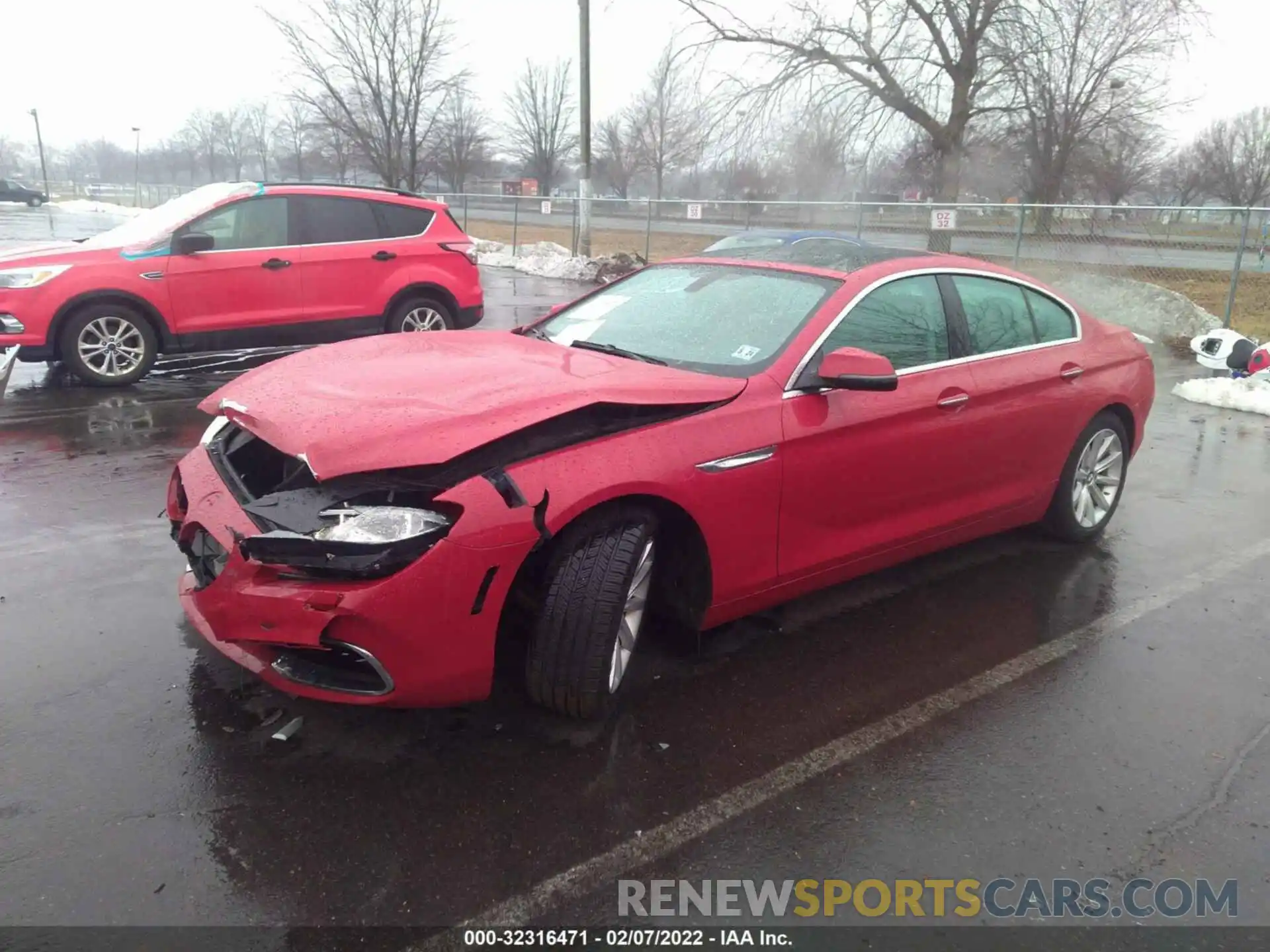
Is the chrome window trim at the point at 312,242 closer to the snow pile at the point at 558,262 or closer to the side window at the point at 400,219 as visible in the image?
the side window at the point at 400,219

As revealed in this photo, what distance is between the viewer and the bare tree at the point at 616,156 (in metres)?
55.1

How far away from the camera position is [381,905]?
239 cm

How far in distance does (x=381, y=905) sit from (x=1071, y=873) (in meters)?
1.86

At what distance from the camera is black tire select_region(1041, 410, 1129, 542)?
4.93m

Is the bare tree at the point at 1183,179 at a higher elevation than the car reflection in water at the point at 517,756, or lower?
A: higher

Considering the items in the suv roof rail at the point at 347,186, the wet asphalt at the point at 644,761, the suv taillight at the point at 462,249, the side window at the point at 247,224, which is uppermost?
the suv roof rail at the point at 347,186

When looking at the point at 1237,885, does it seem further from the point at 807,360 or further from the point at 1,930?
the point at 1,930

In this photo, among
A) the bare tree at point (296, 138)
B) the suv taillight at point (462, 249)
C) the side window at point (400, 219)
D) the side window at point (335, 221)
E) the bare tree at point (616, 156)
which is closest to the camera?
the side window at point (335, 221)

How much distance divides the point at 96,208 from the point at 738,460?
59.8 m

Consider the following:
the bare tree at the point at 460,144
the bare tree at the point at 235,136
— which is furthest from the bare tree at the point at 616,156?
the bare tree at the point at 235,136

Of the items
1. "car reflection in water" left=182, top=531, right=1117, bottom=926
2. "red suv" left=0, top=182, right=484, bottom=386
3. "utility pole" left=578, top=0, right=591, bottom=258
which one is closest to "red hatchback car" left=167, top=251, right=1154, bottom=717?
"car reflection in water" left=182, top=531, right=1117, bottom=926

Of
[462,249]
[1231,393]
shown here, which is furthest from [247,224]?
[1231,393]

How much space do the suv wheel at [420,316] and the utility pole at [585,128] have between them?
1142cm

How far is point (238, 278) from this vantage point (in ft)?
28.2
